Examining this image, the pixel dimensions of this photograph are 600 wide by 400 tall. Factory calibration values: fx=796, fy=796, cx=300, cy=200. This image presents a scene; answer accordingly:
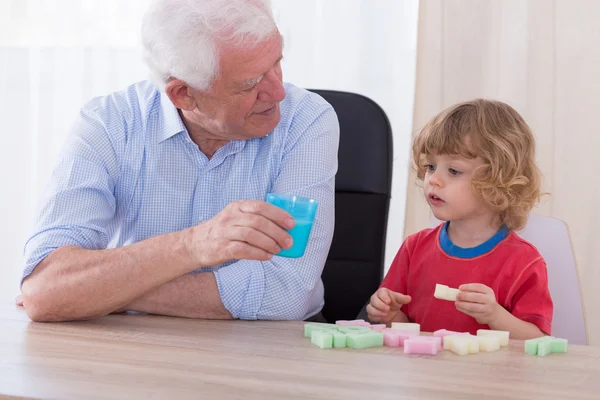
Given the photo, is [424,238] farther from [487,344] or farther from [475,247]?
[487,344]

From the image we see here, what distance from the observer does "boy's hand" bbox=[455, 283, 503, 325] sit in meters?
1.62

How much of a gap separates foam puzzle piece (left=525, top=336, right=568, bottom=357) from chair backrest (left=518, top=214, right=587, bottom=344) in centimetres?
55

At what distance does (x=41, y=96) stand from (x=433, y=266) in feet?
7.04

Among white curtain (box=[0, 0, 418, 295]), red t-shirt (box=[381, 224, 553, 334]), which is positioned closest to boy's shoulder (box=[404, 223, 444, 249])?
red t-shirt (box=[381, 224, 553, 334])

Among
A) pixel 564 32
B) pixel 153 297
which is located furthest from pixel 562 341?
pixel 564 32

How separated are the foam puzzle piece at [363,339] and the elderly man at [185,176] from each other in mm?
322

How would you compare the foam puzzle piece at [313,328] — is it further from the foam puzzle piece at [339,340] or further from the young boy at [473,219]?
the young boy at [473,219]

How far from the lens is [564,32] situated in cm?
295

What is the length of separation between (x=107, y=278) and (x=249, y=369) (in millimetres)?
506

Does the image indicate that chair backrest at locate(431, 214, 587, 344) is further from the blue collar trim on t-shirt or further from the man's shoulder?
the man's shoulder

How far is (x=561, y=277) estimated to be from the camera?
1.90m

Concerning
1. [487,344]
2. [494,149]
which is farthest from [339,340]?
Result: [494,149]

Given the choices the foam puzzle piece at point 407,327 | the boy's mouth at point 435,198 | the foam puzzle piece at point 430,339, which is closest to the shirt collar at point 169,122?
the boy's mouth at point 435,198

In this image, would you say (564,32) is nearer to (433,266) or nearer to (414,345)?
(433,266)
